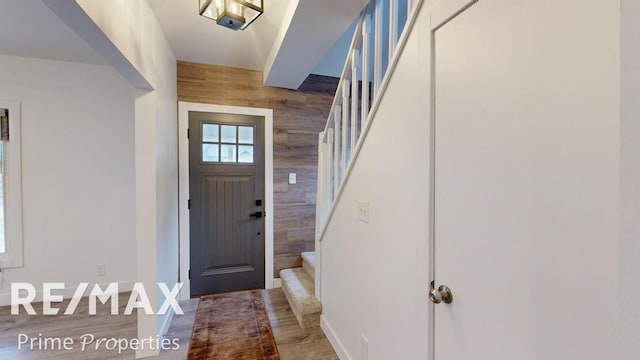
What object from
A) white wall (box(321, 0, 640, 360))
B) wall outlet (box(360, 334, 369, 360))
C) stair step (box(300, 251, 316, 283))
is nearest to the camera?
white wall (box(321, 0, 640, 360))

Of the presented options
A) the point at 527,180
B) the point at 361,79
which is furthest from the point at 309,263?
the point at 527,180

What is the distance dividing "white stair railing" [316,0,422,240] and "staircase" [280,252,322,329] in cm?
57

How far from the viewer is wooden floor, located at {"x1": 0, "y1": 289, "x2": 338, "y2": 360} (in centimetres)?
201

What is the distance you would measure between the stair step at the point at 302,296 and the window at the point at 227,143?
135cm

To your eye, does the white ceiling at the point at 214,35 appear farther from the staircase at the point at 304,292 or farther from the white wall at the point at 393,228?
the staircase at the point at 304,292

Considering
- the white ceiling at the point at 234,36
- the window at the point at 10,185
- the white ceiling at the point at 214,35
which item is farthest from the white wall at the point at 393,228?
the window at the point at 10,185

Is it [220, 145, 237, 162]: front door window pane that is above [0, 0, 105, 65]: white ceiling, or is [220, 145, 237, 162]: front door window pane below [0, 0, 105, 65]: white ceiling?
below

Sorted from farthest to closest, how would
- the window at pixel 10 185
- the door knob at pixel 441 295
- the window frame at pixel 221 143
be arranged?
the window frame at pixel 221 143, the window at pixel 10 185, the door knob at pixel 441 295

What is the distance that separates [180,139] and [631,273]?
314 centimetres

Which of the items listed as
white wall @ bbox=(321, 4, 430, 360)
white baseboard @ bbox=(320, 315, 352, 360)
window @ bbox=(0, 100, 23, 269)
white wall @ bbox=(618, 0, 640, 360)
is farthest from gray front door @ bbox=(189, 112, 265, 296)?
white wall @ bbox=(618, 0, 640, 360)

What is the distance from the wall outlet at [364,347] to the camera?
1.61m

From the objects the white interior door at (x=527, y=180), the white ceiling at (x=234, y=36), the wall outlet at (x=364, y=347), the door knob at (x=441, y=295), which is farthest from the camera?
the white ceiling at (x=234, y=36)

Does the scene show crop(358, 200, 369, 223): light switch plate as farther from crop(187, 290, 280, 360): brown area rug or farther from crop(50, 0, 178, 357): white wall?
crop(50, 0, 178, 357): white wall

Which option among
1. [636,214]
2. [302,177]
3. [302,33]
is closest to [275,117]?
[302,177]
